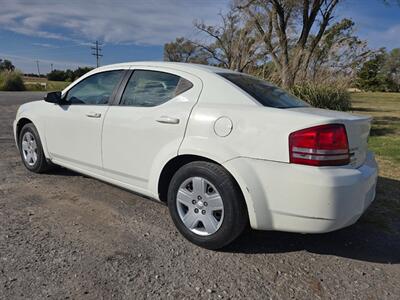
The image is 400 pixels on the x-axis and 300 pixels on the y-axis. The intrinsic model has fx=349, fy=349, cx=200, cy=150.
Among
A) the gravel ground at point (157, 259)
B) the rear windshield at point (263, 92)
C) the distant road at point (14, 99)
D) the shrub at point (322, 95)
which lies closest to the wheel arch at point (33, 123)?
the gravel ground at point (157, 259)

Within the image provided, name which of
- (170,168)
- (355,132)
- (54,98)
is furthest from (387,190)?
(54,98)

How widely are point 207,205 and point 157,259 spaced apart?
0.59 metres

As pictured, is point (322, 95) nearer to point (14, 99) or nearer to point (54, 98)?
point (54, 98)

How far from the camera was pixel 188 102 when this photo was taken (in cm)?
309

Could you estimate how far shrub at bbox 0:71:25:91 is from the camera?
94.7 feet

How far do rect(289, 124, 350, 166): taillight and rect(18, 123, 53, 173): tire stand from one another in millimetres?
3457

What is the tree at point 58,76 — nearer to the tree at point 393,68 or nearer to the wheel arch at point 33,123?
the tree at point 393,68

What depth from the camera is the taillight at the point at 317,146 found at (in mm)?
2469

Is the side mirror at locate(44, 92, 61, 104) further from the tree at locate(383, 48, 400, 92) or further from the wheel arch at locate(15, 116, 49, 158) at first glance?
the tree at locate(383, 48, 400, 92)

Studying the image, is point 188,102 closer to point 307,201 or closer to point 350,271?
point 307,201

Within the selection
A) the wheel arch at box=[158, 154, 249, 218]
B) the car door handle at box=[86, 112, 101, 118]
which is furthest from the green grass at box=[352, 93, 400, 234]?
the car door handle at box=[86, 112, 101, 118]

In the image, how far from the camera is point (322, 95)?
10.9m

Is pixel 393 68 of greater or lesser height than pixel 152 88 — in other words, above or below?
below

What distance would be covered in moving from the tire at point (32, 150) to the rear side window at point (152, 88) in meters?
1.76
